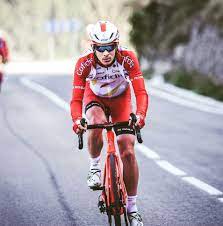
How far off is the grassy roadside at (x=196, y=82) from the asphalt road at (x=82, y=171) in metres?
2.67

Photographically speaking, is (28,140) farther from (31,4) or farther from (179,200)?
(31,4)

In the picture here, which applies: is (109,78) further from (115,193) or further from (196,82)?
(196,82)

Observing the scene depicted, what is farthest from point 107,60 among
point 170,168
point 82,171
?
point 170,168

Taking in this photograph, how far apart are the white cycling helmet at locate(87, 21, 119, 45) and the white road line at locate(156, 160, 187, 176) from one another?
12.0ft

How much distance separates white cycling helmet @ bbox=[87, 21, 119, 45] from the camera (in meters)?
6.16

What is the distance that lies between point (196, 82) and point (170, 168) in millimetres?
12348

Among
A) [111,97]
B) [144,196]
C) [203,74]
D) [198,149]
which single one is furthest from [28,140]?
[203,74]

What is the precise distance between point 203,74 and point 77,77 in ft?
52.6

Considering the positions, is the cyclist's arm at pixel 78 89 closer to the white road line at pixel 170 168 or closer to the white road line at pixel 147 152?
the white road line at pixel 170 168

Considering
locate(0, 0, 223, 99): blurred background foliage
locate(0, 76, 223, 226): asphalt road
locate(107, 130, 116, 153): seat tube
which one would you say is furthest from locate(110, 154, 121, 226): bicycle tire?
locate(0, 0, 223, 99): blurred background foliage

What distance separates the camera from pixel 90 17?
62781 millimetres

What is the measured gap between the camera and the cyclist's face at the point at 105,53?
625 cm

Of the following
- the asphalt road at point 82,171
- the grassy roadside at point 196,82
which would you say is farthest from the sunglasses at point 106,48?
the grassy roadside at point 196,82

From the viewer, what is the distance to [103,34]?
6176 mm
